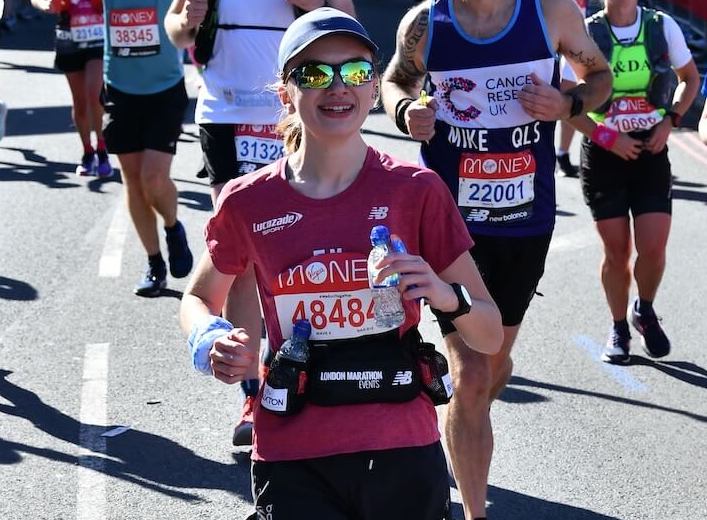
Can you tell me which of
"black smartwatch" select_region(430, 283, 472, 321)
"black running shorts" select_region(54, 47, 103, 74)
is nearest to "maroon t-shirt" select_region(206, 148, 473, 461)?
"black smartwatch" select_region(430, 283, 472, 321)

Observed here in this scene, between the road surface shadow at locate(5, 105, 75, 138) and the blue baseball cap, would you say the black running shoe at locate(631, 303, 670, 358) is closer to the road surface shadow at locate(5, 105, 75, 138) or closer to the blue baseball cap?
the blue baseball cap

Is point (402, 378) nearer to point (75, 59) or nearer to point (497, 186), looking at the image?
point (497, 186)

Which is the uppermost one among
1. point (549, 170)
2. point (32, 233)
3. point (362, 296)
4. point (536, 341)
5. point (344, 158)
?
point (344, 158)

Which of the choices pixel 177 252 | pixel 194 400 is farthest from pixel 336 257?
pixel 177 252

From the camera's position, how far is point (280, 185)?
11.4 feet

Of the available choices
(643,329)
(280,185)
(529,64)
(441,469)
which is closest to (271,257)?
(280,185)

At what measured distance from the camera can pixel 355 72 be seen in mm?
3383

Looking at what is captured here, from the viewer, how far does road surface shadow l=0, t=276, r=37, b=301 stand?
8.36 meters

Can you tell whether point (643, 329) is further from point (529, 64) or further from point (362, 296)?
point (362, 296)

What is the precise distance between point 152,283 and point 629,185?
2.98 metres

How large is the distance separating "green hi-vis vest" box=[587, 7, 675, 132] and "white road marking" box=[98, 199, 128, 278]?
134 inches

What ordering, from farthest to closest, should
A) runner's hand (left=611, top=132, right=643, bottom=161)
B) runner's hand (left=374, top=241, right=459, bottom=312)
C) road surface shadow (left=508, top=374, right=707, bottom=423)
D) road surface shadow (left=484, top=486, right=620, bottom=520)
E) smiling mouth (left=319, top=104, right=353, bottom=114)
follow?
runner's hand (left=611, top=132, right=643, bottom=161), road surface shadow (left=508, top=374, right=707, bottom=423), road surface shadow (left=484, top=486, right=620, bottom=520), smiling mouth (left=319, top=104, right=353, bottom=114), runner's hand (left=374, top=241, right=459, bottom=312)

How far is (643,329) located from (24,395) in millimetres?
3217

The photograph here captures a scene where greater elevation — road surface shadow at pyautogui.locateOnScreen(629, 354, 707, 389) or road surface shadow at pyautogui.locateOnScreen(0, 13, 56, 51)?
road surface shadow at pyautogui.locateOnScreen(629, 354, 707, 389)
